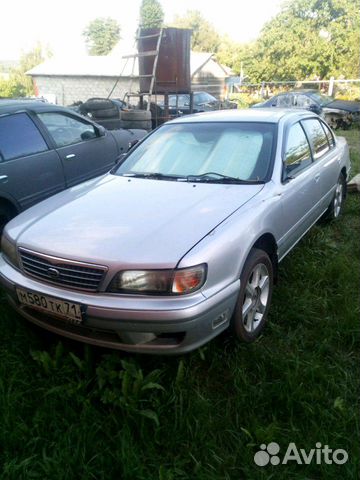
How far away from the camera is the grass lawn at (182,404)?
1.94 meters

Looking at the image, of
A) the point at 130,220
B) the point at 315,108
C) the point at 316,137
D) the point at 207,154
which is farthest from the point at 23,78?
the point at 130,220

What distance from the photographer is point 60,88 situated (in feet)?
97.7

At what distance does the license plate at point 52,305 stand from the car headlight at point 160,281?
0.78 ft

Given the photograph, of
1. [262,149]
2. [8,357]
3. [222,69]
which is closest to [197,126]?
[262,149]

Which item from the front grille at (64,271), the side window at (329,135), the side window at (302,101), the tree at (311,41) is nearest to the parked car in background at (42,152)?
the front grille at (64,271)

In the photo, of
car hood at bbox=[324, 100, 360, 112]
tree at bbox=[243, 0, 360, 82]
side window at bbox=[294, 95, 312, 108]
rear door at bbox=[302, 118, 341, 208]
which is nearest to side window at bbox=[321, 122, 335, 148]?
rear door at bbox=[302, 118, 341, 208]

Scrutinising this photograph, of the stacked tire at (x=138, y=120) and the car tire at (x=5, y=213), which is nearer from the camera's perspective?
the car tire at (x=5, y=213)

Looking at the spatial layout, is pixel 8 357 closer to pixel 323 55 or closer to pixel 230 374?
pixel 230 374

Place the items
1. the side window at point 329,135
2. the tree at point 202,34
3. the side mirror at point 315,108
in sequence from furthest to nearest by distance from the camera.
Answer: the tree at point 202,34 < the side mirror at point 315,108 < the side window at point 329,135

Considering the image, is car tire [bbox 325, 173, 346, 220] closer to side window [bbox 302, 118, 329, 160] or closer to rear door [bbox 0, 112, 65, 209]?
side window [bbox 302, 118, 329, 160]

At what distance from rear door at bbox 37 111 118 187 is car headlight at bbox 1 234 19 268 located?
1890mm

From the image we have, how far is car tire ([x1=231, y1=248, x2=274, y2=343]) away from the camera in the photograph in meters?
2.52

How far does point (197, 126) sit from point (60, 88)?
96.3 feet

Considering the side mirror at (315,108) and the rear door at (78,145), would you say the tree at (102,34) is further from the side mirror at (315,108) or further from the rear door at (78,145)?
the rear door at (78,145)
